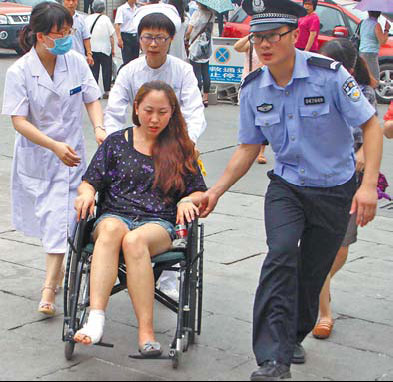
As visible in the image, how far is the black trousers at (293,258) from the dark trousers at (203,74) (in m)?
9.39

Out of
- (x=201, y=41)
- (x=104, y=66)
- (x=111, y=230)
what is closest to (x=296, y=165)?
(x=111, y=230)

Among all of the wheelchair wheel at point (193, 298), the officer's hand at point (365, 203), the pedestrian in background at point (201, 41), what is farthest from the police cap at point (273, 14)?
the pedestrian in background at point (201, 41)

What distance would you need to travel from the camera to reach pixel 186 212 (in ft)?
15.4

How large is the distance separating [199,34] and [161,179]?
9.02 m

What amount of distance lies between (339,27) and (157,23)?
9.98 m

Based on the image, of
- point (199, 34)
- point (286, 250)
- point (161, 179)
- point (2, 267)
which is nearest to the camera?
point (286, 250)

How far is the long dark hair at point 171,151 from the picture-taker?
490 centimetres

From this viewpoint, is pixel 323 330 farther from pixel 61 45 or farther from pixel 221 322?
pixel 61 45

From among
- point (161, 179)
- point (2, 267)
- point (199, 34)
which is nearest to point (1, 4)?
point (199, 34)

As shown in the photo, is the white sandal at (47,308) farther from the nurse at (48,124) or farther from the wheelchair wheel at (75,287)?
the wheelchair wheel at (75,287)

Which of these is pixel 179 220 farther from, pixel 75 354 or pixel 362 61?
pixel 362 61

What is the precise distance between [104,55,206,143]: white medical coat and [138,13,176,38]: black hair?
21 cm

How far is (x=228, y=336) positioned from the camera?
4.96 metres

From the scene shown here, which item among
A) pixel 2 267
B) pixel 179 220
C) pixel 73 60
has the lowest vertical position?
pixel 2 267
